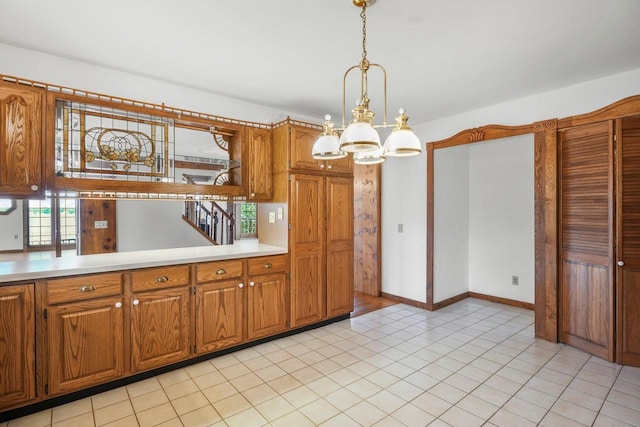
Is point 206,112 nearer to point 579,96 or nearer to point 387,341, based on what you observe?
point 387,341

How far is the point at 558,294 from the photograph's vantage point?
10.4ft

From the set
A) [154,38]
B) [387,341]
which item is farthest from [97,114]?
[387,341]

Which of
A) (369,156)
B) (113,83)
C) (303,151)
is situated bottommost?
(369,156)

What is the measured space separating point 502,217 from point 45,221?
17.2 feet

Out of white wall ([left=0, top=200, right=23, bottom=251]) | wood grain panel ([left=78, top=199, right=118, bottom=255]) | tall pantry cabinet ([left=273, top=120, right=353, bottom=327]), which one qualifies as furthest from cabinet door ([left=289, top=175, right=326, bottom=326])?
white wall ([left=0, top=200, right=23, bottom=251])

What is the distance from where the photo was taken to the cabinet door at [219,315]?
276cm

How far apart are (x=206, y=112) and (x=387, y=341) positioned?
2954 mm

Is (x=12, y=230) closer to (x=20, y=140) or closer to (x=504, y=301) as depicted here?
(x=20, y=140)

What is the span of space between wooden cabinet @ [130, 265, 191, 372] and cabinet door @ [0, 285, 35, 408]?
57cm

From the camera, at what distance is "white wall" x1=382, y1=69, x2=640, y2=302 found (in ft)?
9.64

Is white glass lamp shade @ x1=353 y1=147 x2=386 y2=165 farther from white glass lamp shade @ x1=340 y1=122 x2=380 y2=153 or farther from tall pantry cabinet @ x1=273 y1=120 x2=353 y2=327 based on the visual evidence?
tall pantry cabinet @ x1=273 y1=120 x2=353 y2=327

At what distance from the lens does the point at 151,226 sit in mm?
3201

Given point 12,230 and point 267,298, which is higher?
point 12,230

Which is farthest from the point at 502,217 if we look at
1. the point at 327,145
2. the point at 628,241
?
the point at 327,145
